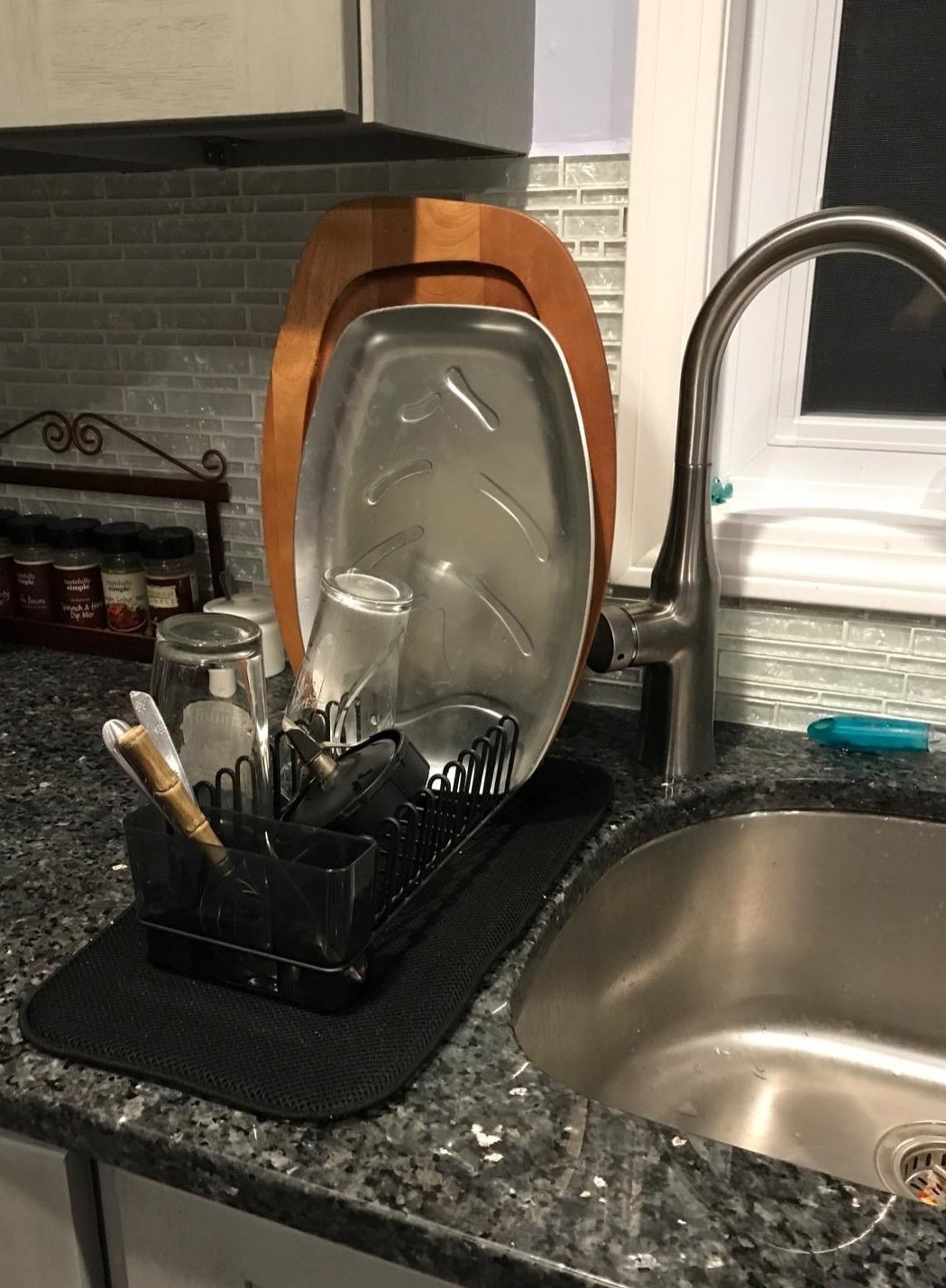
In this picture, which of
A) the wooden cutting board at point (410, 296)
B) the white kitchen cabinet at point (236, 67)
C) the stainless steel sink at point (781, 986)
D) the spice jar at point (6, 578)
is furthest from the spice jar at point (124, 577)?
the stainless steel sink at point (781, 986)

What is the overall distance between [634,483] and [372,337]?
0.91 ft

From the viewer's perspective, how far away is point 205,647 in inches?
29.7

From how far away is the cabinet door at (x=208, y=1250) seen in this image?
54cm

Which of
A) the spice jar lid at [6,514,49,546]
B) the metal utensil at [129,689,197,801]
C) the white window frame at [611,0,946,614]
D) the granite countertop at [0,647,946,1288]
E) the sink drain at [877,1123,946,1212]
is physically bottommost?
the sink drain at [877,1123,946,1212]

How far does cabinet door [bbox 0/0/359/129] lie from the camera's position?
70 centimetres

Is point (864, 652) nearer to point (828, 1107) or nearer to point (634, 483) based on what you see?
point (634, 483)

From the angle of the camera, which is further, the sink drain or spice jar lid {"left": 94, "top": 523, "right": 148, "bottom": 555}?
spice jar lid {"left": 94, "top": 523, "right": 148, "bottom": 555}

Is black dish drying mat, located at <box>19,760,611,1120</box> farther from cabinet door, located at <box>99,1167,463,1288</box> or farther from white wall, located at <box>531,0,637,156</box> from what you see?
white wall, located at <box>531,0,637,156</box>

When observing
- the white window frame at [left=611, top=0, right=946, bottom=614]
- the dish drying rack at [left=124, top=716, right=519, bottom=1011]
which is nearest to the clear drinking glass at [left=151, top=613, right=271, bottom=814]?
the dish drying rack at [left=124, top=716, right=519, bottom=1011]

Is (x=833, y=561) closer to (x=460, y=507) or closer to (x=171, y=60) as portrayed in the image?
(x=460, y=507)

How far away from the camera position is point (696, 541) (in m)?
0.90

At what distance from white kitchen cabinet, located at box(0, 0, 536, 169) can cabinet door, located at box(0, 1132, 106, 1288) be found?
66 cm

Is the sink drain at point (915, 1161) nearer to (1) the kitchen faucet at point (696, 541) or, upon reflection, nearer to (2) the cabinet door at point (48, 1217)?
(1) the kitchen faucet at point (696, 541)

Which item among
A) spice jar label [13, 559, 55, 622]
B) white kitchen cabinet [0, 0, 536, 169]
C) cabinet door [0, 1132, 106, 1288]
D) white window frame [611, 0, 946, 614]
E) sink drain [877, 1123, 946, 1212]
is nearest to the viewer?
cabinet door [0, 1132, 106, 1288]
